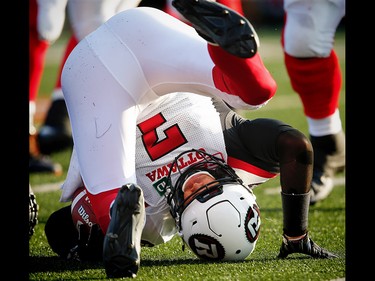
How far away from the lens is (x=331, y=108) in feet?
10.6

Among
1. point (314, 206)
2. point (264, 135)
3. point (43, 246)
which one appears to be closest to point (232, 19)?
point (264, 135)

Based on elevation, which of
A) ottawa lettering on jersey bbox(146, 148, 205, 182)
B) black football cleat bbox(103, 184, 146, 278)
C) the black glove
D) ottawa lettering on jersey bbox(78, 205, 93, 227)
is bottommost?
the black glove

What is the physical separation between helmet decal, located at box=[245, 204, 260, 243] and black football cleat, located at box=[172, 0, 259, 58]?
17.5 inches

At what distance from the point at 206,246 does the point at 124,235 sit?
0.91ft

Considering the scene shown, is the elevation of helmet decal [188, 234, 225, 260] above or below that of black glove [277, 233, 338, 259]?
above

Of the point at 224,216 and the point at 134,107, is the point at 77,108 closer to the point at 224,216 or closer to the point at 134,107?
the point at 134,107

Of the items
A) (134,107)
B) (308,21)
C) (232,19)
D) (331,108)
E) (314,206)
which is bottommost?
(314,206)

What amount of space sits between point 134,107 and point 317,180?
1.23 metres

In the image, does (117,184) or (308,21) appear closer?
(117,184)

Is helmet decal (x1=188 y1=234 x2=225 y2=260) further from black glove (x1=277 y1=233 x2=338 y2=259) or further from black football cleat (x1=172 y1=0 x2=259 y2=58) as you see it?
→ black football cleat (x1=172 y1=0 x2=259 y2=58)

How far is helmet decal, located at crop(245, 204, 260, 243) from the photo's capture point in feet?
6.94

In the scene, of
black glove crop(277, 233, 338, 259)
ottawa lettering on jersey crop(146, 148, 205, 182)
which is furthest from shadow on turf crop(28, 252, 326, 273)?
ottawa lettering on jersey crop(146, 148, 205, 182)

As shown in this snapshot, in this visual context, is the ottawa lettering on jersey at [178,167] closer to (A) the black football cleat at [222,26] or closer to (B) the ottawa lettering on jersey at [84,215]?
(B) the ottawa lettering on jersey at [84,215]

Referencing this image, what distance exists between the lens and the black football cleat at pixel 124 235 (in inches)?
76.3
